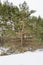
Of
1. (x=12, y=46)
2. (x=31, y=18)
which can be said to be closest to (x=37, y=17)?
(x=31, y=18)

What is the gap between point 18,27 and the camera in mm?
1734

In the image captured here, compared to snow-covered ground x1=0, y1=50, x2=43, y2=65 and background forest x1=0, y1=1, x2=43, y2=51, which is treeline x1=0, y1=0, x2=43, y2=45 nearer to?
background forest x1=0, y1=1, x2=43, y2=51

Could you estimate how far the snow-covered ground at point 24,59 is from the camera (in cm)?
159

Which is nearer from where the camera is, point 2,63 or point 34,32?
point 2,63

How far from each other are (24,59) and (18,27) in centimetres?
35

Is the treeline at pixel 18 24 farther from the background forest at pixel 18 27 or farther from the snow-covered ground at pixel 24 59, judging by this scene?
the snow-covered ground at pixel 24 59

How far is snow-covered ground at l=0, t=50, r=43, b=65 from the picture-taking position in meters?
1.59

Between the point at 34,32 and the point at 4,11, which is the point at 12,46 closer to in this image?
the point at 34,32

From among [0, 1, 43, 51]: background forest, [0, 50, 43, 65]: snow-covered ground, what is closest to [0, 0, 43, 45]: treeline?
[0, 1, 43, 51]: background forest

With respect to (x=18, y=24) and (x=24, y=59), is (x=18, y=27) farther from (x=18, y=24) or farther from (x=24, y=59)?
(x=24, y=59)

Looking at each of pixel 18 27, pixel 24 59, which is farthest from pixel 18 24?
pixel 24 59

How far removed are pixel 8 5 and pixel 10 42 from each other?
41cm

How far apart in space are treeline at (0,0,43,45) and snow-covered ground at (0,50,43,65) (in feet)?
0.55

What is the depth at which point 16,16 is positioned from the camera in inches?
68.1
